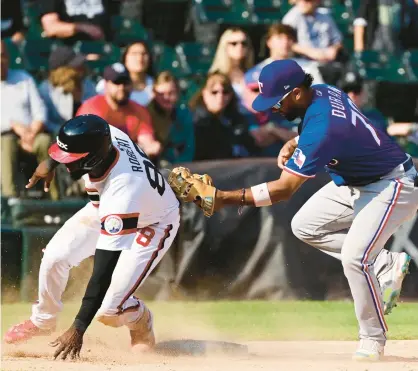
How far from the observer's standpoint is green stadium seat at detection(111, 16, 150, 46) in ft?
41.7

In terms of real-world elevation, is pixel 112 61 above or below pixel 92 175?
below

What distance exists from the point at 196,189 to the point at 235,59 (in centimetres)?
550

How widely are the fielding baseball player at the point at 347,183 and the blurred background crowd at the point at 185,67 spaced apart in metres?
3.87

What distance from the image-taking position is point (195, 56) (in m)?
12.4

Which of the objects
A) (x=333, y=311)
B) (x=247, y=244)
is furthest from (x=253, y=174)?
(x=333, y=311)

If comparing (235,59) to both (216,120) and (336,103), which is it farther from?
(336,103)

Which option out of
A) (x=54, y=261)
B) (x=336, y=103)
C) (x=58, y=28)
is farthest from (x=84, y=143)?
(x=58, y=28)

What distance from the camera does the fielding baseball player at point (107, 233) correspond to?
20.3 feet

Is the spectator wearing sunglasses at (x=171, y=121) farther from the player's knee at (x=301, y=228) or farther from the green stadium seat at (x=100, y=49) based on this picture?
the player's knee at (x=301, y=228)

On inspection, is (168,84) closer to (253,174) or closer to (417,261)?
(253,174)

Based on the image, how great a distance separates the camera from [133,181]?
20.8 ft

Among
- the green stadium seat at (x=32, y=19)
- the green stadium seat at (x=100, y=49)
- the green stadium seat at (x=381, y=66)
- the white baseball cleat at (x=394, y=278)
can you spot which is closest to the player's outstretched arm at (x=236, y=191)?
the white baseball cleat at (x=394, y=278)

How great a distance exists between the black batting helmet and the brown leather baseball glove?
0.49 meters

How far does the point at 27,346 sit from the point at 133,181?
5.31 feet
